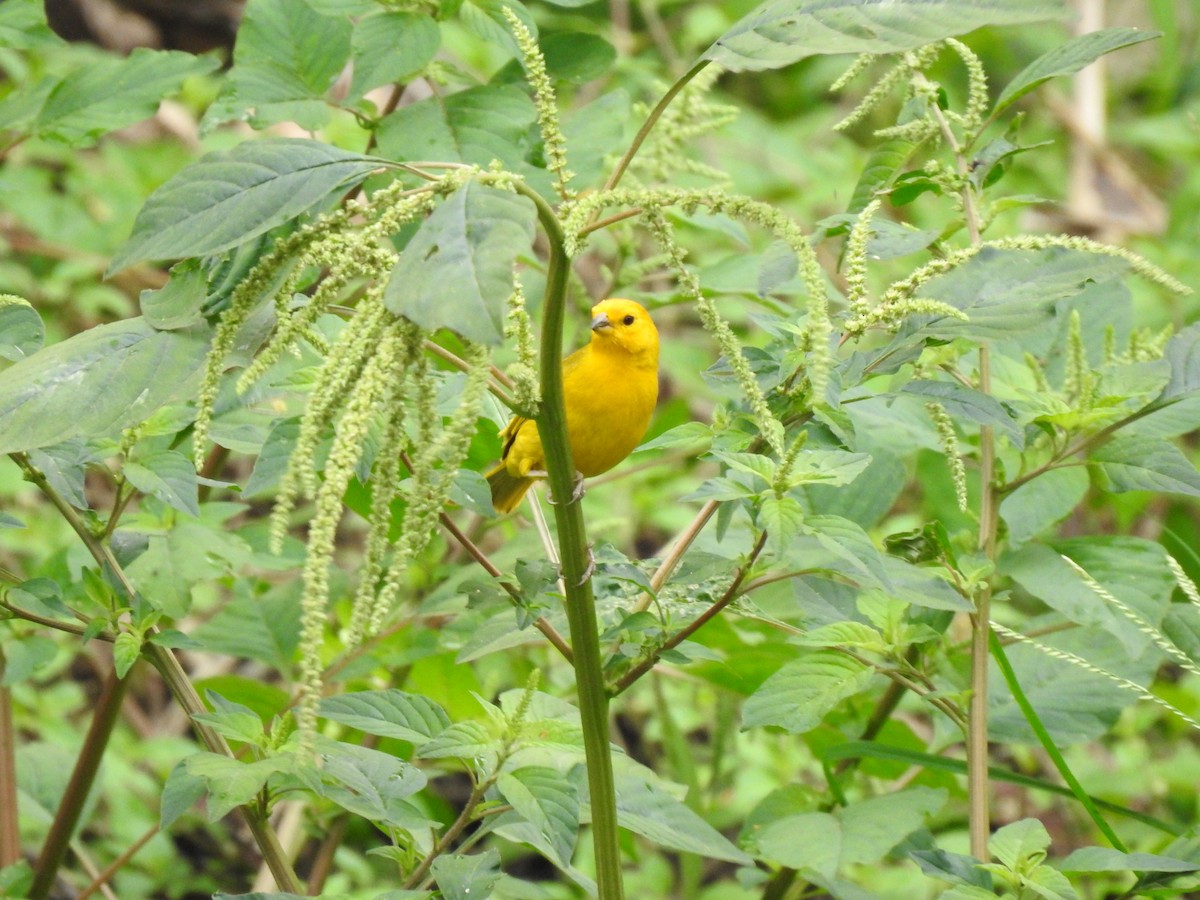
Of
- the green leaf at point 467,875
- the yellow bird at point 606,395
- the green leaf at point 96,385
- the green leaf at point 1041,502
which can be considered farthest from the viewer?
the yellow bird at point 606,395

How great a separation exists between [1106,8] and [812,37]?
23.7 feet

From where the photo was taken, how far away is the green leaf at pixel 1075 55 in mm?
1314

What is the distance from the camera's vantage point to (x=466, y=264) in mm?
927

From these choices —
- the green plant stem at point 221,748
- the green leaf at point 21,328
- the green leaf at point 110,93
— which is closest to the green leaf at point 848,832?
the green plant stem at point 221,748

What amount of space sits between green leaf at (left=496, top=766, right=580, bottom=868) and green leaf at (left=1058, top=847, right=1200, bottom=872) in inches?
21.5

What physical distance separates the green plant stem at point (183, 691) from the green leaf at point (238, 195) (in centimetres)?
43

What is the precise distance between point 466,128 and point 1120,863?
1.29 meters

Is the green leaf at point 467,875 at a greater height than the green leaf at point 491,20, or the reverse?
the green leaf at point 491,20

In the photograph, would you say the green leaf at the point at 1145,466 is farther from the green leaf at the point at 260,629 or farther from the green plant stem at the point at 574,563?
the green leaf at the point at 260,629

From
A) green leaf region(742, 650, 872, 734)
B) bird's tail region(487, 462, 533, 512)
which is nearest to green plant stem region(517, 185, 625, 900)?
green leaf region(742, 650, 872, 734)

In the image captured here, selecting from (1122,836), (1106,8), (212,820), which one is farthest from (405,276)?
(1106,8)

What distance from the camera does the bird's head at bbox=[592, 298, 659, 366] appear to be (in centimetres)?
247

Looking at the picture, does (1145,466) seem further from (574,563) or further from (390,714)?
(390,714)

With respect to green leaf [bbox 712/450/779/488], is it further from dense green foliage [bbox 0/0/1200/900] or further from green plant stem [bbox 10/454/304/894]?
green plant stem [bbox 10/454/304/894]
